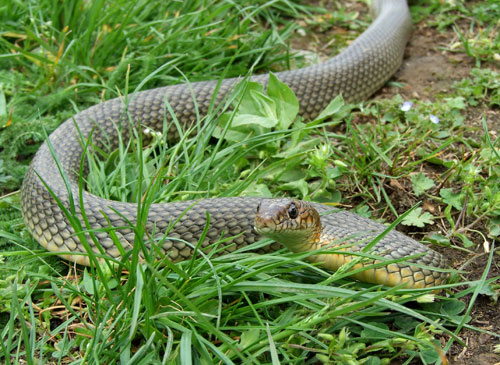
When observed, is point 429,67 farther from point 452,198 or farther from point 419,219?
point 419,219

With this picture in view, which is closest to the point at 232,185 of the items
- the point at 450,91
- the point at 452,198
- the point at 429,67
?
the point at 452,198

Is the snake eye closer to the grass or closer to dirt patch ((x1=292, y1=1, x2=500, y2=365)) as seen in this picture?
the grass

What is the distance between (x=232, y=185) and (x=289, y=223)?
1154mm

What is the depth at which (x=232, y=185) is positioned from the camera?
434 centimetres

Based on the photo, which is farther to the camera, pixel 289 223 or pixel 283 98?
pixel 283 98

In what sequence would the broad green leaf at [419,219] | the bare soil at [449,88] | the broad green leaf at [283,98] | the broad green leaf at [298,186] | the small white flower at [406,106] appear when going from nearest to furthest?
the bare soil at [449,88] < the broad green leaf at [419,219] < the broad green leaf at [298,186] < the broad green leaf at [283,98] < the small white flower at [406,106]

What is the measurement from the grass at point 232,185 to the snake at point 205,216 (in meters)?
0.14

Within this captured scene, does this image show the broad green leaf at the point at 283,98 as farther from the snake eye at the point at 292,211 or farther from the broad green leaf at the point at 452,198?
the snake eye at the point at 292,211

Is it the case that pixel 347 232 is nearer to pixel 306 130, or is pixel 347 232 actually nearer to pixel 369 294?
pixel 369 294

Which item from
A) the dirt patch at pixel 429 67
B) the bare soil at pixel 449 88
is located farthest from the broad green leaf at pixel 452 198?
the dirt patch at pixel 429 67

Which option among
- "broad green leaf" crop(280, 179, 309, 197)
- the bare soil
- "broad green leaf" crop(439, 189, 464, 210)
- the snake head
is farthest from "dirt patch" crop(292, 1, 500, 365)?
the snake head

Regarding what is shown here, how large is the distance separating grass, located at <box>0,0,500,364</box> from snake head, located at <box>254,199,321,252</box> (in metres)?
0.15

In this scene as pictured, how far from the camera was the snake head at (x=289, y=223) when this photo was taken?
125 inches

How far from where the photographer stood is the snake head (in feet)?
10.5
